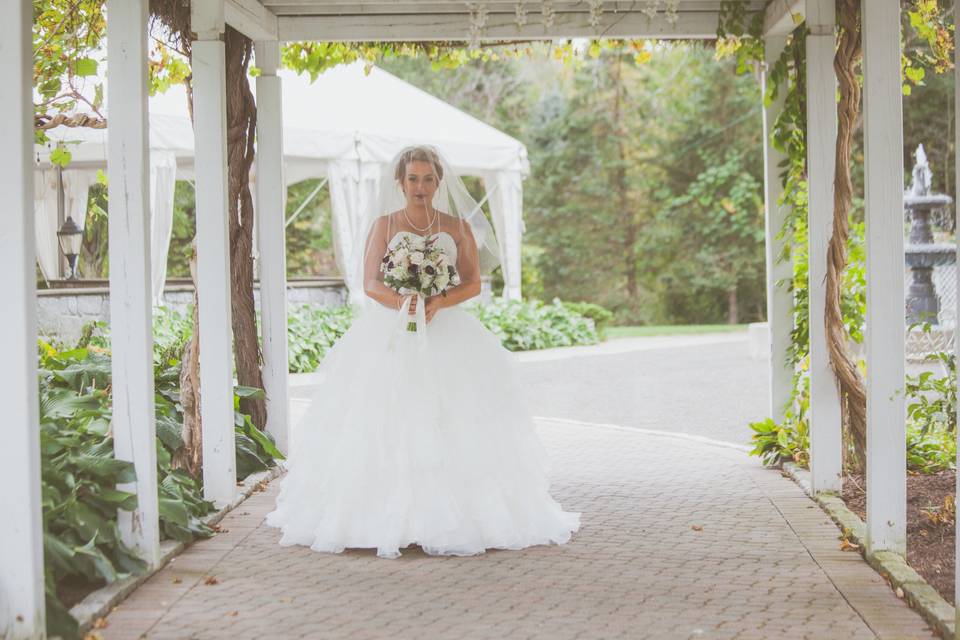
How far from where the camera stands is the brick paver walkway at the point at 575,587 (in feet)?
14.7

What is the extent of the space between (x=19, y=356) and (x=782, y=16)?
5.43 metres

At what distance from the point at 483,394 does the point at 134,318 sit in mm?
1917

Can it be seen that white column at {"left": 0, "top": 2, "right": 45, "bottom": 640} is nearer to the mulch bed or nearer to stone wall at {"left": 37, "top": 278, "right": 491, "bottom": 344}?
the mulch bed

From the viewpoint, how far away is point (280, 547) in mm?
5844

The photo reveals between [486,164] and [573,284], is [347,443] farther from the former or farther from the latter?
[573,284]

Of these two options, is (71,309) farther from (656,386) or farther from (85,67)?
(656,386)

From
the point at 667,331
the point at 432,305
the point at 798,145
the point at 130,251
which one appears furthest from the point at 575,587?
the point at 667,331

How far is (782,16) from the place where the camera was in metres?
7.42

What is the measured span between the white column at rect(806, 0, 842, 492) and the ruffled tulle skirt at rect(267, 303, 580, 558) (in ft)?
5.79

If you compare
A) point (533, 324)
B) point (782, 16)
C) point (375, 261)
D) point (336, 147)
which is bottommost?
point (533, 324)

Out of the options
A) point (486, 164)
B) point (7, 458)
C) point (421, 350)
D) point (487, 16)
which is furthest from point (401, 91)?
point (7, 458)

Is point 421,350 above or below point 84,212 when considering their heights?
below

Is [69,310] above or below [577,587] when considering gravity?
above

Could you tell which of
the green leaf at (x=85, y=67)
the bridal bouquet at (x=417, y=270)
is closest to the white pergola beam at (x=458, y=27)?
the green leaf at (x=85, y=67)
